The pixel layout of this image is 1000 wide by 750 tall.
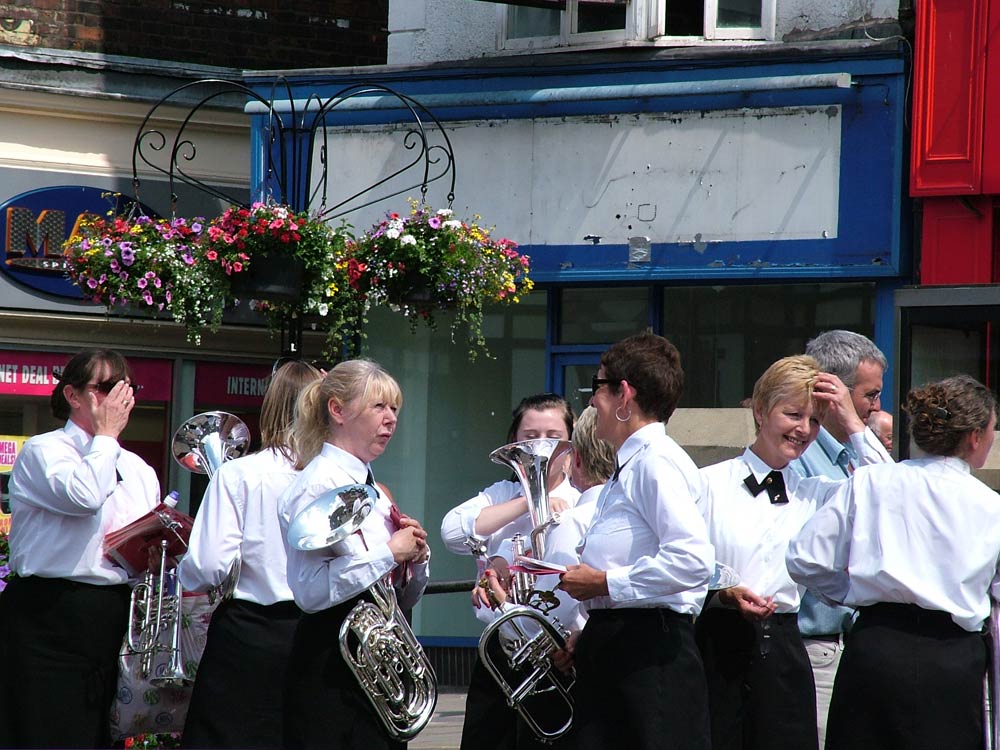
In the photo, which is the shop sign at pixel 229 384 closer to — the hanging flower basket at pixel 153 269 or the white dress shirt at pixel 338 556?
the hanging flower basket at pixel 153 269

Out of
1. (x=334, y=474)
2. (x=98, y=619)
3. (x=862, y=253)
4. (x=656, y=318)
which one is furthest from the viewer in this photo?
(x=656, y=318)

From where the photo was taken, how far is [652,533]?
4598 millimetres

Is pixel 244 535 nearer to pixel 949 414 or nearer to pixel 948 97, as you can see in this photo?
pixel 949 414

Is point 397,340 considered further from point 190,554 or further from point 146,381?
point 190,554

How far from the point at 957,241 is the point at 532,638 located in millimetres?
5750

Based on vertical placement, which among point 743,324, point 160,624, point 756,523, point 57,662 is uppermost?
point 743,324

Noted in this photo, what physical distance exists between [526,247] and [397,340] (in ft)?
4.68

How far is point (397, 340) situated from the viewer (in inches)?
456

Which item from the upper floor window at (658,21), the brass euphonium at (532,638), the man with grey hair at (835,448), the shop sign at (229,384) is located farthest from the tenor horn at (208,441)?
the shop sign at (229,384)

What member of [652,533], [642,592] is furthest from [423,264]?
[642,592]

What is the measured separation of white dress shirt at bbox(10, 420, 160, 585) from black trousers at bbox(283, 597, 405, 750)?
5.50ft

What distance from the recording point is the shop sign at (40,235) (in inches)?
449

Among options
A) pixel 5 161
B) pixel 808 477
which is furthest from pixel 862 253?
pixel 5 161

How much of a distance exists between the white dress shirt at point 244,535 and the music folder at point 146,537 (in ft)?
1.58
